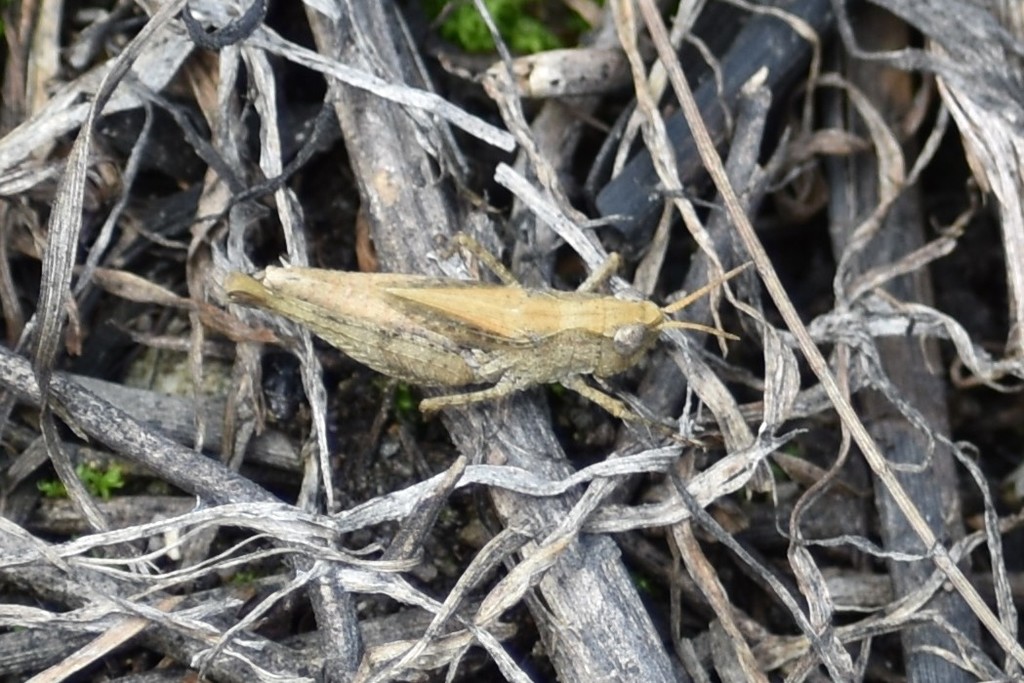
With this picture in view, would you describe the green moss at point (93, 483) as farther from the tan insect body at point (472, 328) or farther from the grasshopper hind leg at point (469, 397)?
the grasshopper hind leg at point (469, 397)

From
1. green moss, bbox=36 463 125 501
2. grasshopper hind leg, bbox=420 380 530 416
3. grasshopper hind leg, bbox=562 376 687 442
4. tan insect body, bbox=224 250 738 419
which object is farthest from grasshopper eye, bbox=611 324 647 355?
green moss, bbox=36 463 125 501

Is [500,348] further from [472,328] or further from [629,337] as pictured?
[629,337]

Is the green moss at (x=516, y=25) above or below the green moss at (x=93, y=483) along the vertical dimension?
above

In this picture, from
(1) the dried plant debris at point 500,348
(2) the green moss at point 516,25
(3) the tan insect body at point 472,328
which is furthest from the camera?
(2) the green moss at point 516,25

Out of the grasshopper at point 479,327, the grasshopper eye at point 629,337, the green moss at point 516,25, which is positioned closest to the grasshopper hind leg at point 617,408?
the grasshopper at point 479,327

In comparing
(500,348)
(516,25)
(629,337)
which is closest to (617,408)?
(629,337)

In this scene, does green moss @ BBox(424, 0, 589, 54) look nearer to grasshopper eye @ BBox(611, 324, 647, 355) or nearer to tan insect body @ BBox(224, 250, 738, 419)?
tan insect body @ BBox(224, 250, 738, 419)

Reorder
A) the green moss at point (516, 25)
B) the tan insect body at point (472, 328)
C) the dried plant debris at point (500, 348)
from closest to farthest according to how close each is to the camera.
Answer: the dried plant debris at point (500, 348), the tan insect body at point (472, 328), the green moss at point (516, 25)
